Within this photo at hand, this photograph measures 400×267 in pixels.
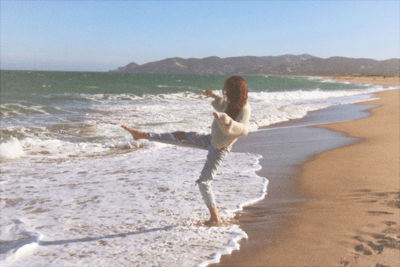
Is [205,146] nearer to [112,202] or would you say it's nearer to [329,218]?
[329,218]

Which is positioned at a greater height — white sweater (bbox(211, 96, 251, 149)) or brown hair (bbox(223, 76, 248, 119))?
brown hair (bbox(223, 76, 248, 119))

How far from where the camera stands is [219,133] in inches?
149

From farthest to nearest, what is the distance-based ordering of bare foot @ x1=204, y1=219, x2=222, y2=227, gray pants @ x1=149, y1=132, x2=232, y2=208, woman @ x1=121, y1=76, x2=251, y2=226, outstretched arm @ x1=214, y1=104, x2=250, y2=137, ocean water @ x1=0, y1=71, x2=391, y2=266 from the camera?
bare foot @ x1=204, y1=219, x2=222, y2=227 → gray pants @ x1=149, y1=132, x2=232, y2=208 → ocean water @ x1=0, y1=71, x2=391, y2=266 → woman @ x1=121, y1=76, x2=251, y2=226 → outstretched arm @ x1=214, y1=104, x2=250, y2=137

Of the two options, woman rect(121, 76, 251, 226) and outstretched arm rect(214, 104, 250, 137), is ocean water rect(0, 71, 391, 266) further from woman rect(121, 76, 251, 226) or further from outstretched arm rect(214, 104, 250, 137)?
outstretched arm rect(214, 104, 250, 137)

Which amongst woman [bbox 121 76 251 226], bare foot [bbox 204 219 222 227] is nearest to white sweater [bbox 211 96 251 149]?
woman [bbox 121 76 251 226]

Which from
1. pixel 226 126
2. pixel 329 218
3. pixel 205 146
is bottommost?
pixel 329 218

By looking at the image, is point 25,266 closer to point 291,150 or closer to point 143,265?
point 143,265

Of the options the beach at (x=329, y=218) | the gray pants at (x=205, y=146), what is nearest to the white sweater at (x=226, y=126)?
the gray pants at (x=205, y=146)

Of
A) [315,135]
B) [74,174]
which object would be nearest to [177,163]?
[74,174]

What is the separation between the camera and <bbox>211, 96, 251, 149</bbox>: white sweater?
343cm

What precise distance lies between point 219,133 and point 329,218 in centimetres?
176

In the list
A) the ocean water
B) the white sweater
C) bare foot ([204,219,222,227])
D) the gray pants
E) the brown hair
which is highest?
the brown hair

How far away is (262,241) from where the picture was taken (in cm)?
386

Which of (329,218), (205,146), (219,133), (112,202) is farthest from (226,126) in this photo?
(112,202)
